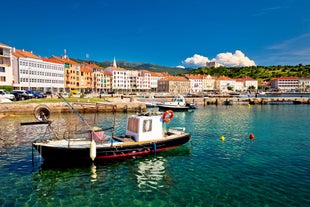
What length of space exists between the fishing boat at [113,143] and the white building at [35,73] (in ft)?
250

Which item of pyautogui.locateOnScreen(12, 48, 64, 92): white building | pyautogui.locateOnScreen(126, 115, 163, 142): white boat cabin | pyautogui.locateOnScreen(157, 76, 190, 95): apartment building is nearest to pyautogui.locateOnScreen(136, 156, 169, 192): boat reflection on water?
pyautogui.locateOnScreen(126, 115, 163, 142): white boat cabin

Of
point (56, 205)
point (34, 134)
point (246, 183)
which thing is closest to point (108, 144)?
point (56, 205)

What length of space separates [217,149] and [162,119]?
240 inches

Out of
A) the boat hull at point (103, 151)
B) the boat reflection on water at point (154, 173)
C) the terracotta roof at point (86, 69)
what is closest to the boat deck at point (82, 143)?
the boat hull at point (103, 151)

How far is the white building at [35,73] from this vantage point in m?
84.8

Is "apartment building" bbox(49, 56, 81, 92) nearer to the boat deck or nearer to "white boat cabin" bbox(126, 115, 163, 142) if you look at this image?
"white boat cabin" bbox(126, 115, 163, 142)

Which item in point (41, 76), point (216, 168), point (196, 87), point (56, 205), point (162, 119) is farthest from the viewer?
point (196, 87)

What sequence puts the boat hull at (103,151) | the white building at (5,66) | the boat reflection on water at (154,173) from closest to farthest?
the boat reflection on water at (154,173), the boat hull at (103,151), the white building at (5,66)

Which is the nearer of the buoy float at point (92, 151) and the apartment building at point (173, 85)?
the buoy float at point (92, 151)

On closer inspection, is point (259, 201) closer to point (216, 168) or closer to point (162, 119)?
point (216, 168)

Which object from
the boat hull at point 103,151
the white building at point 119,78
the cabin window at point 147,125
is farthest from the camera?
the white building at point 119,78

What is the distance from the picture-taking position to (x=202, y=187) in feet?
46.1

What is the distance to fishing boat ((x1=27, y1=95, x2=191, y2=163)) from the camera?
55.4 feet

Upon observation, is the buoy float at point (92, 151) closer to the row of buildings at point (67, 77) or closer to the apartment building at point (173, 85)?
the row of buildings at point (67, 77)
